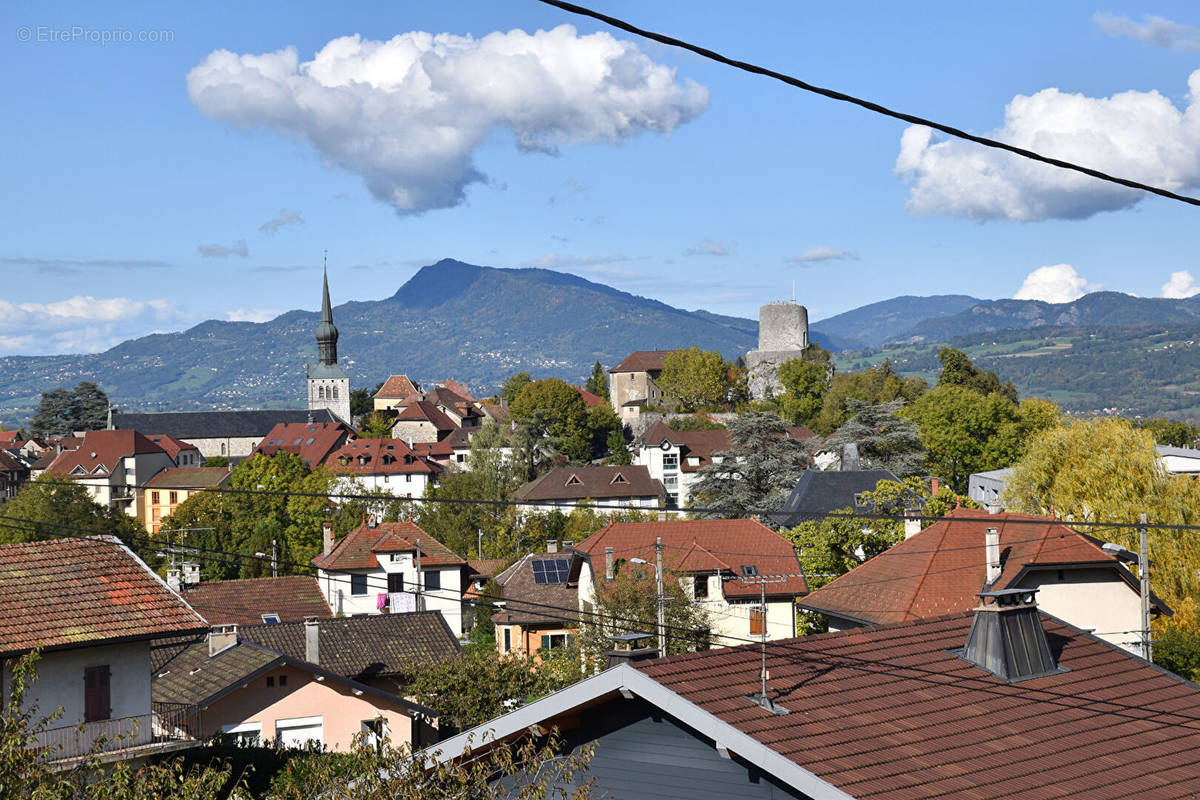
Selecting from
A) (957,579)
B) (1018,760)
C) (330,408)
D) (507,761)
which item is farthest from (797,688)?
(330,408)

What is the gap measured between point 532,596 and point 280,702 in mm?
19991

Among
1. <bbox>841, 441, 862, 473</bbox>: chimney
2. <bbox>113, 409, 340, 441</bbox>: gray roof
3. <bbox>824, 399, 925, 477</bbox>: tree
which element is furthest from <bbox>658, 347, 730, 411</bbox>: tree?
<bbox>841, 441, 862, 473</bbox>: chimney

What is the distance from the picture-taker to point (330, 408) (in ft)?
614

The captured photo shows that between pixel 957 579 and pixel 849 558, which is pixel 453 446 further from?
pixel 957 579

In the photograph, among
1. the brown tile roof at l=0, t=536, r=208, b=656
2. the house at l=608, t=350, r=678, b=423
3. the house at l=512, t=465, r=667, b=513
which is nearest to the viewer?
the brown tile roof at l=0, t=536, r=208, b=656

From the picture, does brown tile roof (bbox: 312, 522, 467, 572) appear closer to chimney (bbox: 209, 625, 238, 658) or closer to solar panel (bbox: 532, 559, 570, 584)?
solar panel (bbox: 532, 559, 570, 584)

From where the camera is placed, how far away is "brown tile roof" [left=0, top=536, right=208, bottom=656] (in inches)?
817

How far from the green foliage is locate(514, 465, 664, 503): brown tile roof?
111 m

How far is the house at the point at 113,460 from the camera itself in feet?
381

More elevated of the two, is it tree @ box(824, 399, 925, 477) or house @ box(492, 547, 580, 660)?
tree @ box(824, 399, 925, 477)

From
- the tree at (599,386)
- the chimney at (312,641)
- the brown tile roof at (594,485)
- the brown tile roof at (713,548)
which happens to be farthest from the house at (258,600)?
the tree at (599,386)

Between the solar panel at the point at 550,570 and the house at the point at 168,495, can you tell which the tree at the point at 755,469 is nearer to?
the solar panel at the point at 550,570

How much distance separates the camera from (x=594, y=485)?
301 ft

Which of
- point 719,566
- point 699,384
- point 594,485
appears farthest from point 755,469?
point 699,384
